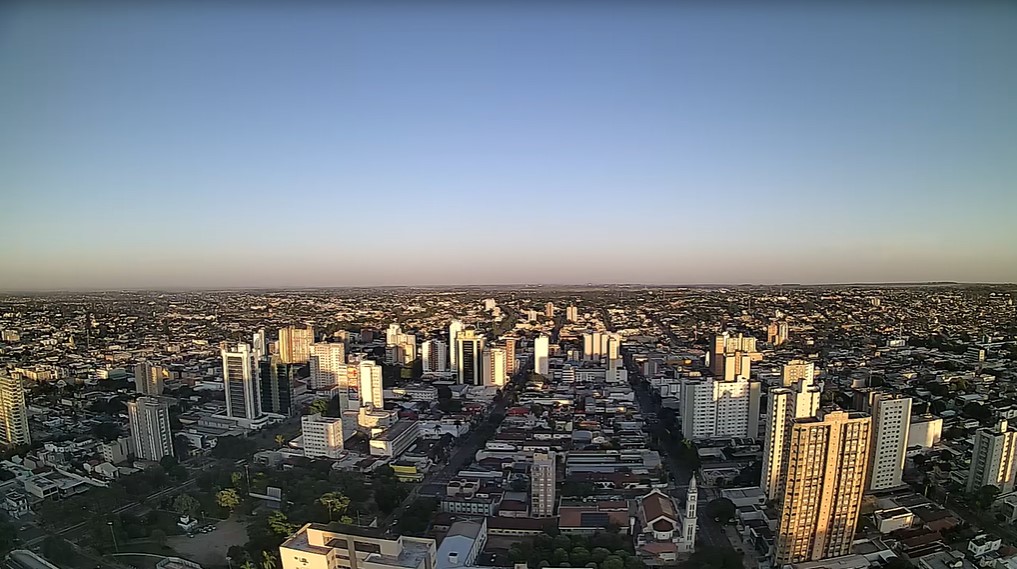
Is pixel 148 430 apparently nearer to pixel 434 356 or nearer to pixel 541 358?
pixel 434 356

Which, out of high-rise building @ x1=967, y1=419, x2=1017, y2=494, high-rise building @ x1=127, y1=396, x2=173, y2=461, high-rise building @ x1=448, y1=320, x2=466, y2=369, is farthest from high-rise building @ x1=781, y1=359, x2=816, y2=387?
high-rise building @ x1=127, y1=396, x2=173, y2=461

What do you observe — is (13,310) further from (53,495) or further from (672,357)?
(672,357)

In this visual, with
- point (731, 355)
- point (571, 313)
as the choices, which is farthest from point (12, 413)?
point (571, 313)

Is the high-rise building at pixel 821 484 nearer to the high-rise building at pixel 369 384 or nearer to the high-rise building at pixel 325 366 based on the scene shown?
the high-rise building at pixel 369 384

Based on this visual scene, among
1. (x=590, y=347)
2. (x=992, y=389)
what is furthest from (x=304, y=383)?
(x=992, y=389)

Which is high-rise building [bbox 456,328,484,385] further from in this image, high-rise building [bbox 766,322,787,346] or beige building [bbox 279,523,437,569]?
beige building [bbox 279,523,437,569]
